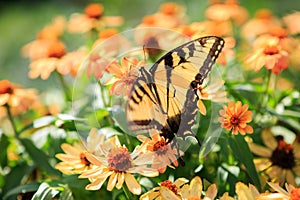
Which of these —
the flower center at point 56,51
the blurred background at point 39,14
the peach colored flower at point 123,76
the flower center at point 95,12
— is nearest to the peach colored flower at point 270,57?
the peach colored flower at point 123,76

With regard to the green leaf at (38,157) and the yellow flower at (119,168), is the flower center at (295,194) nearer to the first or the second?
the yellow flower at (119,168)

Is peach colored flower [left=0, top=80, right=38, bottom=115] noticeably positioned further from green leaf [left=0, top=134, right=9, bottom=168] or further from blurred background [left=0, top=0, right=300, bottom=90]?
blurred background [left=0, top=0, right=300, bottom=90]

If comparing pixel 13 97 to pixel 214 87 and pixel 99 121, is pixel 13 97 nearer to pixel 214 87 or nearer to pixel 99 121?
pixel 99 121

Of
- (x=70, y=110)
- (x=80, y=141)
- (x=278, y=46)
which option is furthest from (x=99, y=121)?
(x=278, y=46)

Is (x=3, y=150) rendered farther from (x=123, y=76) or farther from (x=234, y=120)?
(x=234, y=120)

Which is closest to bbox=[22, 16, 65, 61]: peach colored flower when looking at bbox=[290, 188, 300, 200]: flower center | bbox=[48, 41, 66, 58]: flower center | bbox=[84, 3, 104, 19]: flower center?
bbox=[48, 41, 66, 58]: flower center

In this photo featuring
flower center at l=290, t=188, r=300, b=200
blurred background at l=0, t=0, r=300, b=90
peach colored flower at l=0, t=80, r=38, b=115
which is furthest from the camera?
blurred background at l=0, t=0, r=300, b=90
